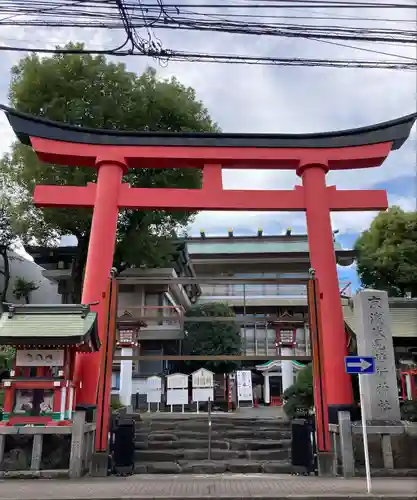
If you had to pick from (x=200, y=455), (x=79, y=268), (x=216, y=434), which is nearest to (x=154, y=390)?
(x=79, y=268)

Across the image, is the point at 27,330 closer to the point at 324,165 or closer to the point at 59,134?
the point at 59,134

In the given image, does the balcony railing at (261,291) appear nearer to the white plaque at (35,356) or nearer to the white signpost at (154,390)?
the white signpost at (154,390)

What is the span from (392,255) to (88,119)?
1635cm

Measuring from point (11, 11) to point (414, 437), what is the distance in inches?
446

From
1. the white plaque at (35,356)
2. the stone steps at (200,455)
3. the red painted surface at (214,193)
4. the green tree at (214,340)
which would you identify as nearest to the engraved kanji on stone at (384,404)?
the red painted surface at (214,193)

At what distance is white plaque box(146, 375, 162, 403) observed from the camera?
19891mm

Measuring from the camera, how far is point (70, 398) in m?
9.98

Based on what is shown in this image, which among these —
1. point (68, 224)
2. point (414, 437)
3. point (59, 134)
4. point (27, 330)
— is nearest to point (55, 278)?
point (68, 224)

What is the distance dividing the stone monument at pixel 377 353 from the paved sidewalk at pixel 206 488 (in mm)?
1541

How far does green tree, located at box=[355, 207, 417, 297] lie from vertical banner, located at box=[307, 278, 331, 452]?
1504 centimetres

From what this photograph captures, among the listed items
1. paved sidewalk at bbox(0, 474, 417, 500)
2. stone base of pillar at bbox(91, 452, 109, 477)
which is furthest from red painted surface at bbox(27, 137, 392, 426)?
paved sidewalk at bbox(0, 474, 417, 500)

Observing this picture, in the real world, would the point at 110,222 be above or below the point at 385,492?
above

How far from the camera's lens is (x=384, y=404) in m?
10.2

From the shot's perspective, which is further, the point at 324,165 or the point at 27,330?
the point at 324,165
